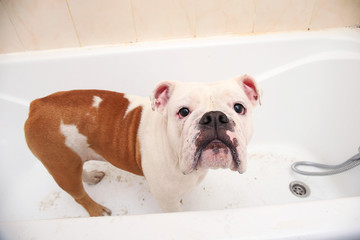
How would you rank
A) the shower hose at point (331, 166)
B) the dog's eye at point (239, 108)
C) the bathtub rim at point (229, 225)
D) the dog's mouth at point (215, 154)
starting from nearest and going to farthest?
1. the bathtub rim at point (229, 225)
2. the dog's mouth at point (215, 154)
3. the dog's eye at point (239, 108)
4. the shower hose at point (331, 166)

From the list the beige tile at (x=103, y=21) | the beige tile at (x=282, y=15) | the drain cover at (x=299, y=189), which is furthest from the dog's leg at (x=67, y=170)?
the beige tile at (x=282, y=15)

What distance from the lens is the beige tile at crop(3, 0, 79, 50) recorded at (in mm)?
1204

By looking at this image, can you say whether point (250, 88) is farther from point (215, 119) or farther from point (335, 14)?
point (335, 14)

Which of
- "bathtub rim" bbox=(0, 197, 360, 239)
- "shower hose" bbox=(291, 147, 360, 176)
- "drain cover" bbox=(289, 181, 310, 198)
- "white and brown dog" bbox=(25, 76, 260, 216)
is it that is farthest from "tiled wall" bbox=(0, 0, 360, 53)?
"bathtub rim" bbox=(0, 197, 360, 239)

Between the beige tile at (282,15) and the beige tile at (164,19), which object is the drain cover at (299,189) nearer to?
the beige tile at (282,15)

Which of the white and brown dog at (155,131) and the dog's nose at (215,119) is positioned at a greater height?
the dog's nose at (215,119)

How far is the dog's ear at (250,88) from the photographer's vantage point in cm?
76

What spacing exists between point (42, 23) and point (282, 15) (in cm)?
134

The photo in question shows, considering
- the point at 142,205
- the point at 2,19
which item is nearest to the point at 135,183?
the point at 142,205

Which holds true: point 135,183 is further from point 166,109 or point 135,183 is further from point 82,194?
point 166,109

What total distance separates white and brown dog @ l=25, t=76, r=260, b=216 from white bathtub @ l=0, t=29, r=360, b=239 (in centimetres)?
37

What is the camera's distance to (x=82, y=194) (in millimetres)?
979

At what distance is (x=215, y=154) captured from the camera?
61 centimetres

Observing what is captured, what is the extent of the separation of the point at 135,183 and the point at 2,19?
1.14 metres
